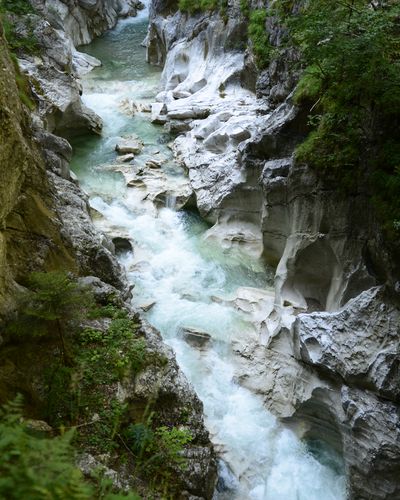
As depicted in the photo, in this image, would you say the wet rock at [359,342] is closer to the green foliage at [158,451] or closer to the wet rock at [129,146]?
the green foliage at [158,451]

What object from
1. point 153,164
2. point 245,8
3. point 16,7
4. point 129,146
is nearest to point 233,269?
point 153,164

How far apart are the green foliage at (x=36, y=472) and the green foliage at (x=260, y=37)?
1517 cm

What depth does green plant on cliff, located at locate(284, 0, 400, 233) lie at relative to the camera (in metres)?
7.53

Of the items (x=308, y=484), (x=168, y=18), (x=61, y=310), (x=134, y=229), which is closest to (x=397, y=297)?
(x=308, y=484)

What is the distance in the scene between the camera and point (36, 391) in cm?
504

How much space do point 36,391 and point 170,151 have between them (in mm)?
12830

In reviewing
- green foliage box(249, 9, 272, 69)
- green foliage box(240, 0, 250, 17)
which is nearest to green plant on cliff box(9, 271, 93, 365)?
green foliage box(249, 9, 272, 69)

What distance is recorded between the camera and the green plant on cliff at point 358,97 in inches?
296

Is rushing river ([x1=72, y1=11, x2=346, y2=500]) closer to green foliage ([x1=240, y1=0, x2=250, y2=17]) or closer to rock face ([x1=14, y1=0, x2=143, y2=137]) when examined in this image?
rock face ([x1=14, y1=0, x2=143, y2=137])

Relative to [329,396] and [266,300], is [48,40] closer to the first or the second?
[266,300]

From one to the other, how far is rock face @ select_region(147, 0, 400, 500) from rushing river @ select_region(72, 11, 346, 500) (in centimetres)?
38

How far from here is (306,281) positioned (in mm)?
9812

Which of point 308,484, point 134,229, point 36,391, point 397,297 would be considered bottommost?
point 308,484

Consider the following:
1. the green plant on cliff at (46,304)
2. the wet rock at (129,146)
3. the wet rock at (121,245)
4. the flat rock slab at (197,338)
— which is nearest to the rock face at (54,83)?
the wet rock at (129,146)
